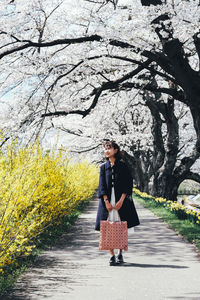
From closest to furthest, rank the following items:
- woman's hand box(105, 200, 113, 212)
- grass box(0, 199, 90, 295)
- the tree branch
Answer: grass box(0, 199, 90, 295)
woman's hand box(105, 200, 113, 212)
the tree branch

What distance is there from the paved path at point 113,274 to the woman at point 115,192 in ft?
1.87

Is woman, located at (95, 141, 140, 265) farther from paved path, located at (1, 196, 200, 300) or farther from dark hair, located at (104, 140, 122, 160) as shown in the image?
paved path, located at (1, 196, 200, 300)

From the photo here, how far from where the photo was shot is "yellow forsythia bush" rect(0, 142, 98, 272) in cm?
461

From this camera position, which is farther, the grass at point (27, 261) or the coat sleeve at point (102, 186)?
the coat sleeve at point (102, 186)

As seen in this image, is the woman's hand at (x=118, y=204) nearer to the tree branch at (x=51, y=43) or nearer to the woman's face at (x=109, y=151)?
the woman's face at (x=109, y=151)

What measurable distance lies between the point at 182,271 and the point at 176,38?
488 cm

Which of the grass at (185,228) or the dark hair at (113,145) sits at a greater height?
the dark hair at (113,145)

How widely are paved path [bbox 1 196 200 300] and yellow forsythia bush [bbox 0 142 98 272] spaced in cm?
40

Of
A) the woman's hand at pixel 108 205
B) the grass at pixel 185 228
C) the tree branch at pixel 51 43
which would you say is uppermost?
the tree branch at pixel 51 43

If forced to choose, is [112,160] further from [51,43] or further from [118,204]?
[51,43]

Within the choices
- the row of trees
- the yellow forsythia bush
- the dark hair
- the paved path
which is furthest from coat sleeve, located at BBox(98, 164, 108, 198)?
the row of trees

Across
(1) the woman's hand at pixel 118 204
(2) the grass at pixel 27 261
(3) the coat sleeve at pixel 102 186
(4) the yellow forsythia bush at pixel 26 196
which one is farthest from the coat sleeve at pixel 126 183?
(2) the grass at pixel 27 261

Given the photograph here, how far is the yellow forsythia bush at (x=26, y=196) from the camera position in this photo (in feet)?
15.1

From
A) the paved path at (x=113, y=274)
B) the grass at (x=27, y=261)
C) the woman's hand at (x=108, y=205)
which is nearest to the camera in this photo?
the paved path at (x=113, y=274)
